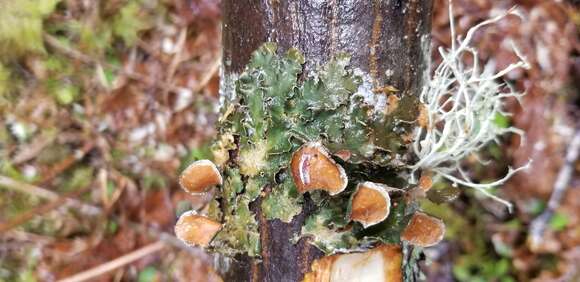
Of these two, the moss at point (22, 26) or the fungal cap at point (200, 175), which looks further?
the moss at point (22, 26)

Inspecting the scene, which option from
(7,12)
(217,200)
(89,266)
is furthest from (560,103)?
(7,12)

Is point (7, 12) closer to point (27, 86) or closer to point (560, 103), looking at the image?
point (27, 86)

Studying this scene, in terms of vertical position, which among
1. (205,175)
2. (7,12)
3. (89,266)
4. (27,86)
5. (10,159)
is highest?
(7,12)

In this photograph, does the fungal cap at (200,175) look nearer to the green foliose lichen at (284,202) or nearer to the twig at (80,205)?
the green foliose lichen at (284,202)

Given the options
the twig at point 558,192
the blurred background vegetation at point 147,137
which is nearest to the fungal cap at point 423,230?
the blurred background vegetation at point 147,137

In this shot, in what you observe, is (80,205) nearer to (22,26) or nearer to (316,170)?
(22,26)
